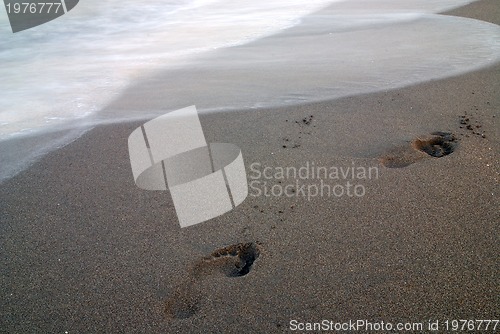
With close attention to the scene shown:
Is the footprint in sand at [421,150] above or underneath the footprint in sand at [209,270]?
above

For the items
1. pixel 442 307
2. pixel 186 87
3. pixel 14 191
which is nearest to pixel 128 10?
pixel 186 87

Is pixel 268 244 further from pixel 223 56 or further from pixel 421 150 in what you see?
pixel 223 56

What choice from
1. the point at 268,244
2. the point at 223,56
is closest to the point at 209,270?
the point at 268,244

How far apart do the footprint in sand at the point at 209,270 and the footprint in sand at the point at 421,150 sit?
3.43 ft

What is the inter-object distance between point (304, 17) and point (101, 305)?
4674 mm

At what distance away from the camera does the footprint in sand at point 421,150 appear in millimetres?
2591

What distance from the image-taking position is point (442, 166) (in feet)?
8.17

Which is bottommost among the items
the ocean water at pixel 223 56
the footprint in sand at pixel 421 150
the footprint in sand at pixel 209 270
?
the footprint in sand at pixel 209 270

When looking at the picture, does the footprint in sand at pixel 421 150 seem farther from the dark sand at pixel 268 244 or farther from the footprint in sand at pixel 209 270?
the footprint in sand at pixel 209 270

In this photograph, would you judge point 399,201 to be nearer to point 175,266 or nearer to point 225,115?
point 175,266

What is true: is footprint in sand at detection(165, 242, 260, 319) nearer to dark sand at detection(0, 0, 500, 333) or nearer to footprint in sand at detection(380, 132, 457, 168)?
dark sand at detection(0, 0, 500, 333)

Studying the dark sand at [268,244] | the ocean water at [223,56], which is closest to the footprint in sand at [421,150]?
the dark sand at [268,244]

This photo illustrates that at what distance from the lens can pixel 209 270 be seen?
1.97 m

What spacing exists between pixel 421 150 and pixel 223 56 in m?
2.44
